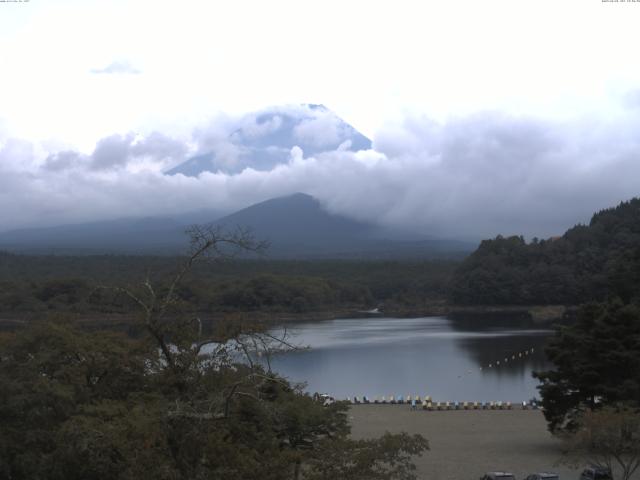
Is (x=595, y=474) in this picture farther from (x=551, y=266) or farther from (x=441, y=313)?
(x=551, y=266)

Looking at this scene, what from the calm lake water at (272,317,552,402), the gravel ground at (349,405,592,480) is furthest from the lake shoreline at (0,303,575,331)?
the gravel ground at (349,405,592,480)

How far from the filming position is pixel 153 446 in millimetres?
4836

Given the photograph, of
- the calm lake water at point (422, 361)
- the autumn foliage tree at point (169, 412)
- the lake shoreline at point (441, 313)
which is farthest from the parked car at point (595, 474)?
the lake shoreline at point (441, 313)

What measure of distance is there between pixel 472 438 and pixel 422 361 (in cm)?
1399

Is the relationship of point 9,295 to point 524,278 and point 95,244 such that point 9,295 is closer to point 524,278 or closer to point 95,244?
point 524,278

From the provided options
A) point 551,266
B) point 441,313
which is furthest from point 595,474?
point 551,266

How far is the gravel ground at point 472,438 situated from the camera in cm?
1114

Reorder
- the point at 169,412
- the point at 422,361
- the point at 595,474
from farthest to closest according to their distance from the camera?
the point at 422,361, the point at 595,474, the point at 169,412

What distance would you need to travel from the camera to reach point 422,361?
91.2 ft

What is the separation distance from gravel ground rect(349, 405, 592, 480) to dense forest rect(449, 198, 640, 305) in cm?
3238

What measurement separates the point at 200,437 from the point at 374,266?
6516cm

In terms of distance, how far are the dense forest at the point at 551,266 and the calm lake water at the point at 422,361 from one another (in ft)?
36.7

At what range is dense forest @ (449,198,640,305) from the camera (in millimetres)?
51312

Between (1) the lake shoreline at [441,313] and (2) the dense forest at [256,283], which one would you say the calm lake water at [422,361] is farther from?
(2) the dense forest at [256,283]
